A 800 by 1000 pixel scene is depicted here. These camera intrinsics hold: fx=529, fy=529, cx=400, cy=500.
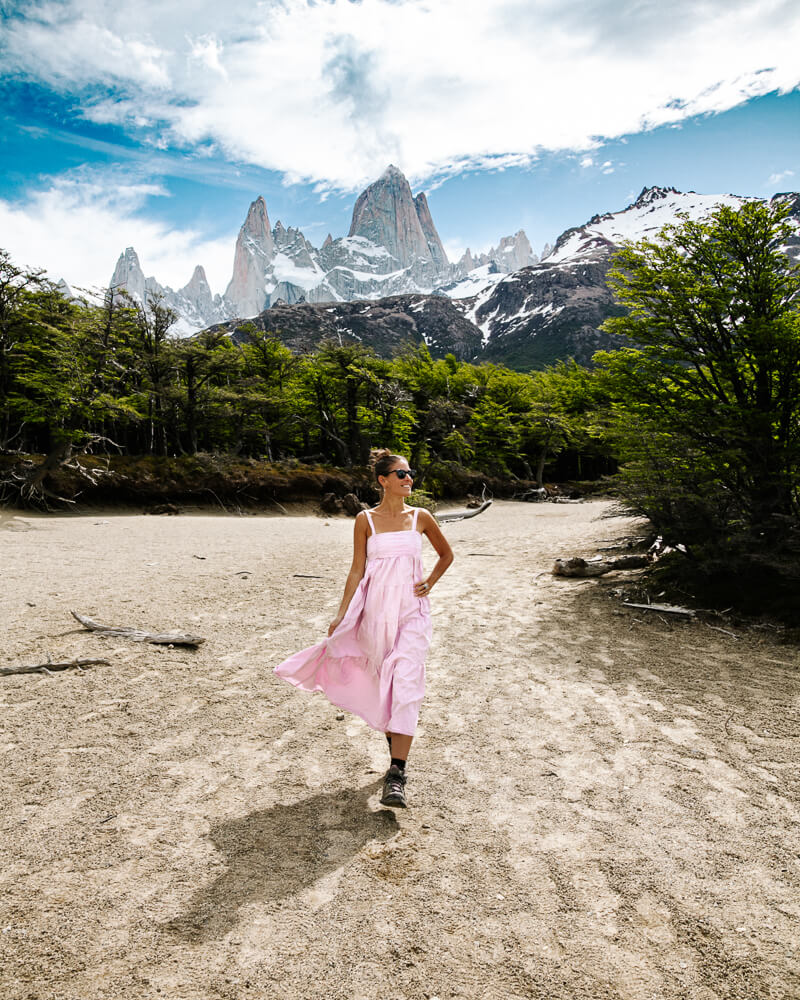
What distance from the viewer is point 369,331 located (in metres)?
134

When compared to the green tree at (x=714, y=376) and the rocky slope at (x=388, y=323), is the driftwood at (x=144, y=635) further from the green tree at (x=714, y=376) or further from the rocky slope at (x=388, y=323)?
the rocky slope at (x=388, y=323)

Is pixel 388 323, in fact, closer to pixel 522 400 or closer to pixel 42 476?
pixel 522 400

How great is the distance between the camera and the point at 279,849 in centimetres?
266

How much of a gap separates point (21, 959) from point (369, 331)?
140m

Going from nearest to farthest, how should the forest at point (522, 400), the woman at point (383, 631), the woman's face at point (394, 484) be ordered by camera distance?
the woman at point (383, 631), the woman's face at point (394, 484), the forest at point (522, 400)

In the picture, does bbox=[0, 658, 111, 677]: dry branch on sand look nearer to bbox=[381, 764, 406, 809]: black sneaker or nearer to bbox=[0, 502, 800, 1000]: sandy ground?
bbox=[0, 502, 800, 1000]: sandy ground

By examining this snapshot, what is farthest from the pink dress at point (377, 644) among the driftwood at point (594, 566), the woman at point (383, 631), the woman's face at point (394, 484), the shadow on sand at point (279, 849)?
the driftwood at point (594, 566)

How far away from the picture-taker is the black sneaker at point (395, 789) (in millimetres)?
2980

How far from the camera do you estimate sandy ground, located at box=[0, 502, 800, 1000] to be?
1.99m

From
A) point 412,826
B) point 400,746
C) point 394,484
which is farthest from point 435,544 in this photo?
point 412,826

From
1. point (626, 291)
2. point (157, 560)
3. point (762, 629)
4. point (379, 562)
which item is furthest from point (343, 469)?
point (379, 562)

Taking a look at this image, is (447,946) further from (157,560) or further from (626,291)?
(157,560)

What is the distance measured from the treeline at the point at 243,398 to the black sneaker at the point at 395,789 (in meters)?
16.3

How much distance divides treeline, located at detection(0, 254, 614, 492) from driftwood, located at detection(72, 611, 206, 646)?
13.9 m
